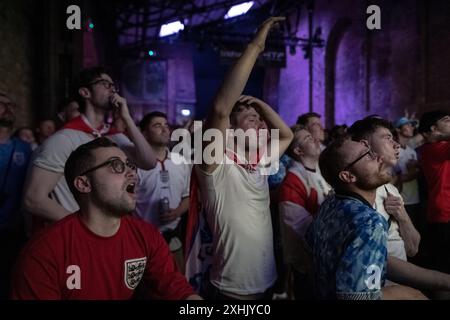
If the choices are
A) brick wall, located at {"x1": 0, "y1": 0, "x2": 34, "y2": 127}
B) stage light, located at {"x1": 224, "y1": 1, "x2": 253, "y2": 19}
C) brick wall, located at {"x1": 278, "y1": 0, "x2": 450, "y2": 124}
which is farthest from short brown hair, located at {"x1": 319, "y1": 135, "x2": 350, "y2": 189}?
stage light, located at {"x1": 224, "y1": 1, "x2": 253, "y2": 19}

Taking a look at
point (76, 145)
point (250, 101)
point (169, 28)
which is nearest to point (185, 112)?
point (169, 28)

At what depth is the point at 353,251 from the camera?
1.62 meters

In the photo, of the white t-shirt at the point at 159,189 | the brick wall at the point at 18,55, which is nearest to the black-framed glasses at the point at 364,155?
the white t-shirt at the point at 159,189

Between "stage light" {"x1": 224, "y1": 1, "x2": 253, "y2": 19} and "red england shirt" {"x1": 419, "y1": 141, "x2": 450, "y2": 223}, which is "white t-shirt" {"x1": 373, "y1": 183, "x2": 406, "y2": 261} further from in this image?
"stage light" {"x1": 224, "y1": 1, "x2": 253, "y2": 19}

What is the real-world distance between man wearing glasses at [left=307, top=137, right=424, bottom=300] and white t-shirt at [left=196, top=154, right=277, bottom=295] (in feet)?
1.05

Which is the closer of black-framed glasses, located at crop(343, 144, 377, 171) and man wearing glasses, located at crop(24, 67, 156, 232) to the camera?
black-framed glasses, located at crop(343, 144, 377, 171)

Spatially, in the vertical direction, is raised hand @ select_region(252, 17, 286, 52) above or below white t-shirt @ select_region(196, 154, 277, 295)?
above

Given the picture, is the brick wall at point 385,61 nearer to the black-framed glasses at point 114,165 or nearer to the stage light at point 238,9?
the stage light at point 238,9

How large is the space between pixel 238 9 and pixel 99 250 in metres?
16.1

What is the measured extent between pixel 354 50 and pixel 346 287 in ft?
40.3

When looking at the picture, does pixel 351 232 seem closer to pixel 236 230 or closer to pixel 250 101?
pixel 236 230

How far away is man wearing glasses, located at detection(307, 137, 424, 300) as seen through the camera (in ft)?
5.27

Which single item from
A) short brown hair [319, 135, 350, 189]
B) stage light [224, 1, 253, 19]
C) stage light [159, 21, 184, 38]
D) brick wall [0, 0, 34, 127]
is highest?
stage light [224, 1, 253, 19]

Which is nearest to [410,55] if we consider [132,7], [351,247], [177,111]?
[132,7]
